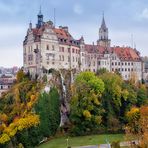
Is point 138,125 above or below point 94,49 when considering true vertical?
below

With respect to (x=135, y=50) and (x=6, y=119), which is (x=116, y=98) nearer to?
(x=6, y=119)

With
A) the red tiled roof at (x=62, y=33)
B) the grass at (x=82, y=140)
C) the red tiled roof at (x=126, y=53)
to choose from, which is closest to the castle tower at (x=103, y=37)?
the red tiled roof at (x=126, y=53)

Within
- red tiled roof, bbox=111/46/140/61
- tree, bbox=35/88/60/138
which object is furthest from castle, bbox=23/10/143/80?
tree, bbox=35/88/60/138

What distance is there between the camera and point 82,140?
225ft

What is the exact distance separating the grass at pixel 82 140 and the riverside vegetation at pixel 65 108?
171 cm

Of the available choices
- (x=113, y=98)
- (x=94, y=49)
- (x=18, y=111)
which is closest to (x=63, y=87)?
(x=113, y=98)

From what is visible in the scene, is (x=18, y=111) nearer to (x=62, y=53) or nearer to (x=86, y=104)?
(x=86, y=104)

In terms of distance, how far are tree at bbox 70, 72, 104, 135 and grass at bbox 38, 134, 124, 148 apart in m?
2.52

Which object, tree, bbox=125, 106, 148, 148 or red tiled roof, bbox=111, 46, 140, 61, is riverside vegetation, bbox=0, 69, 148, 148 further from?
red tiled roof, bbox=111, 46, 140, 61

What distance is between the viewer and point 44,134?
71.2 m

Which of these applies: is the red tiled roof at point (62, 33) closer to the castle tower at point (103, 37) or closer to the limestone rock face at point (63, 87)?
the limestone rock face at point (63, 87)

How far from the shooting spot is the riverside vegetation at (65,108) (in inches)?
2721

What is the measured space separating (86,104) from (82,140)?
24.5ft

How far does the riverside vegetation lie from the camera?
2721 inches
